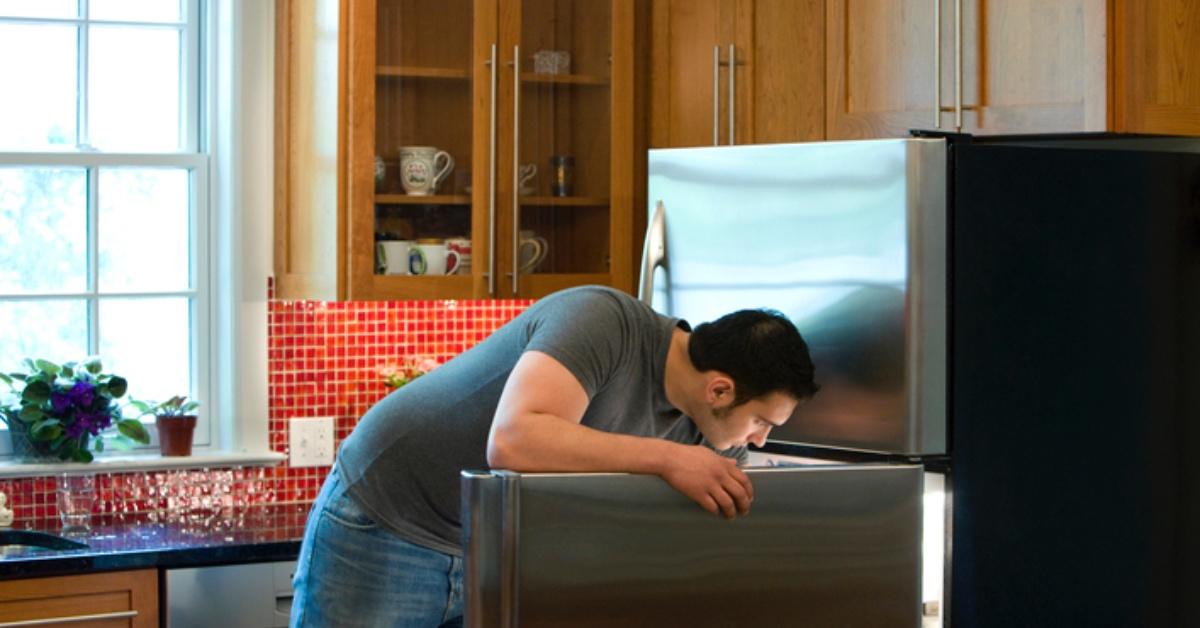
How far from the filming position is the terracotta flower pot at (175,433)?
3.24m

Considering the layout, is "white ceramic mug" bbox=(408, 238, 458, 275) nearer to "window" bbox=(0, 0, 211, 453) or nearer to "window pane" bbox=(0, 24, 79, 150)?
"window" bbox=(0, 0, 211, 453)

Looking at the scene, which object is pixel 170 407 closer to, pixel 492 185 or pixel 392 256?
pixel 392 256

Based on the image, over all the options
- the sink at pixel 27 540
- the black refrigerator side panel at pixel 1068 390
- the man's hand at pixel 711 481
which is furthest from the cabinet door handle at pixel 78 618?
the man's hand at pixel 711 481

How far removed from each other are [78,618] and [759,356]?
1.45 m

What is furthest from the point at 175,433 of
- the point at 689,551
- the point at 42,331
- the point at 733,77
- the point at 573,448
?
the point at 689,551

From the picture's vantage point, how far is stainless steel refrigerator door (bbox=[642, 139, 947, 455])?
2.18 meters

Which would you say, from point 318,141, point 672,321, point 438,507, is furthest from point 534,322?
point 318,141

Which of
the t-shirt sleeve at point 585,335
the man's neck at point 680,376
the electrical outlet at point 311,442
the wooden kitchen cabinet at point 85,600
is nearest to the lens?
the t-shirt sleeve at point 585,335

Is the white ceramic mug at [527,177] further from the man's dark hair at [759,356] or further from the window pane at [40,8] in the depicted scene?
the man's dark hair at [759,356]

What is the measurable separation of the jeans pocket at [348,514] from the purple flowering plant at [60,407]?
1.14 m

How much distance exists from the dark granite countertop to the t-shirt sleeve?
3.65ft

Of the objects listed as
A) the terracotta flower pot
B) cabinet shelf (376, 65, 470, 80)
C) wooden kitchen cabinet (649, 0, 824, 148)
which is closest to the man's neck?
wooden kitchen cabinet (649, 0, 824, 148)

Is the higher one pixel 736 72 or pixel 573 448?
pixel 736 72

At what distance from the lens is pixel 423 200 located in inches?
118
